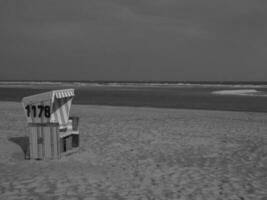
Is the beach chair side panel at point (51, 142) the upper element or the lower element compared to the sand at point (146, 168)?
upper

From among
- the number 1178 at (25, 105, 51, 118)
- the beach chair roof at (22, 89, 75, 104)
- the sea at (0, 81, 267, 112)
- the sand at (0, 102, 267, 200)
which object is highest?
the beach chair roof at (22, 89, 75, 104)

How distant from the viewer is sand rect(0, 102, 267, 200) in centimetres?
489

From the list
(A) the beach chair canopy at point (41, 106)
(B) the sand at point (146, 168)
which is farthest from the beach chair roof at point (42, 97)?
(B) the sand at point (146, 168)

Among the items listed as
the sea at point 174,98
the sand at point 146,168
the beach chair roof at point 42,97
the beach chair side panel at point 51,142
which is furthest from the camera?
the sea at point 174,98

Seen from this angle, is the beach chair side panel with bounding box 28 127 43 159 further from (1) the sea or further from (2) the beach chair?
(1) the sea

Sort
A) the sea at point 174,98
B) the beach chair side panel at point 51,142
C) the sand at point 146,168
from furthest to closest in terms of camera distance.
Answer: the sea at point 174,98
the beach chair side panel at point 51,142
the sand at point 146,168

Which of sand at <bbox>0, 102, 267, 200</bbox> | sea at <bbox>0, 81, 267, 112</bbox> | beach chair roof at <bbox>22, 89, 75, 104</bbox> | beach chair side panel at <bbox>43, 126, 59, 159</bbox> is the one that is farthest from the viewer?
sea at <bbox>0, 81, 267, 112</bbox>

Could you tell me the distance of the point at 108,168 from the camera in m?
6.28

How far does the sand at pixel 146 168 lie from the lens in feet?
16.1

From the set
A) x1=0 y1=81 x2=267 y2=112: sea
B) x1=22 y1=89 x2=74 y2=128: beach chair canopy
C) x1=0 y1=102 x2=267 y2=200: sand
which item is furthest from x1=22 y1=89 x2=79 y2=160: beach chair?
x1=0 y1=81 x2=267 y2=112: sea

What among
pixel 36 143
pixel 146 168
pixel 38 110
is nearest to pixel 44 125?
pixel 38 110

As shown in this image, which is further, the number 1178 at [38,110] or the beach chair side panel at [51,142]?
the beach chair side panel at [51,142]

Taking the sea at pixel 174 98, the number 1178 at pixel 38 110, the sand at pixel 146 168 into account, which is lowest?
the sand at pixel 146 168

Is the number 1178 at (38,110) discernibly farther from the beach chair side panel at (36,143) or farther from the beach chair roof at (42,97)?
the beach chair side panel at (36,143)
